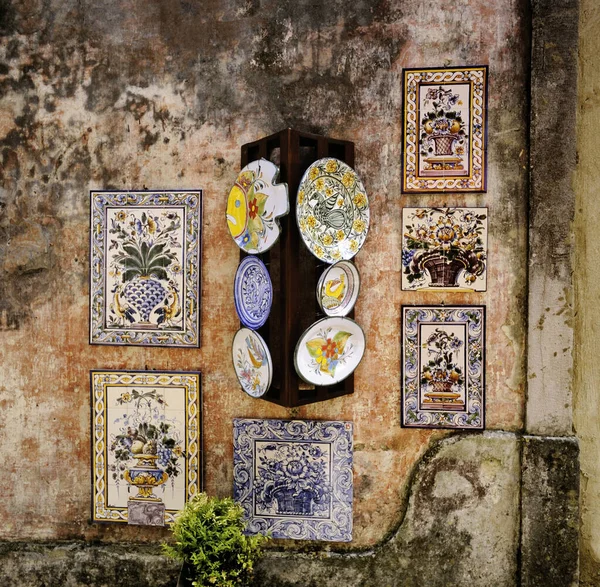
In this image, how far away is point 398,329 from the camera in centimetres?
241

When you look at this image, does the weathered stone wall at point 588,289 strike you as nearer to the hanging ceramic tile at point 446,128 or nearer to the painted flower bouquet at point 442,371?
the hanging ceramic tile at point 446,128

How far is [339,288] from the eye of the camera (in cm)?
221

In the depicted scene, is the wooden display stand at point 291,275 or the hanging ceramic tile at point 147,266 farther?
the hanging ceramic tile at point 147,266

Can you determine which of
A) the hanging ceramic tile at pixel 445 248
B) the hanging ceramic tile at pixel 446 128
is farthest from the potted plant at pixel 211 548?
the hanging ceramic tile at pixel 446 128

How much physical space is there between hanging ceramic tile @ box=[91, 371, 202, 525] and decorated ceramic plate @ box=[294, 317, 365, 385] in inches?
26.5

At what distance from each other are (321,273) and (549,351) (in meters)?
1.20

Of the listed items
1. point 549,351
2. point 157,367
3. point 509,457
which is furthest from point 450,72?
point 157,367

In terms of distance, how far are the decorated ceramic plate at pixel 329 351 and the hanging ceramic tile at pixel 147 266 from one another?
0.66m

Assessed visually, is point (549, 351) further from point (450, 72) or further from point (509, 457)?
point (450, 72)

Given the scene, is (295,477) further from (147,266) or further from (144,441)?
(147,266)

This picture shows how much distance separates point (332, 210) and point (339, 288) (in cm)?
36

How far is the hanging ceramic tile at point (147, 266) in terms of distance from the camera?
246 cm

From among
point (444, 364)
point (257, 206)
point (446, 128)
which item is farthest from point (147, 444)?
point (446, 128)

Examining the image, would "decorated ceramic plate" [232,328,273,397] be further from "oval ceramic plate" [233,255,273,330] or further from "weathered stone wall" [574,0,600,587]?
"weathered stone wall" [574,0,600,587]
